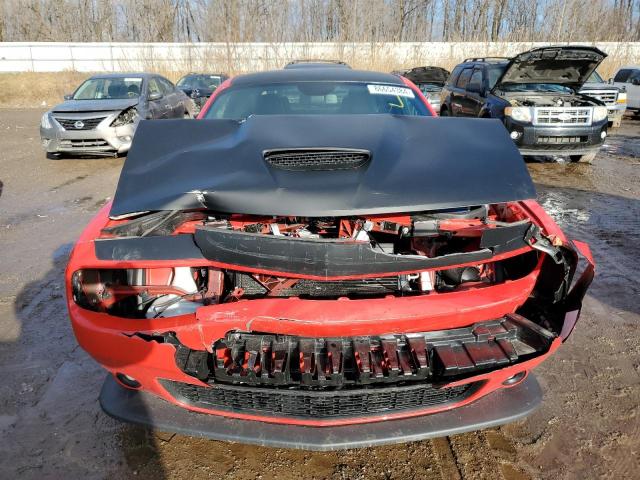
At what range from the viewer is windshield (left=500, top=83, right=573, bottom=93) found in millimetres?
8602

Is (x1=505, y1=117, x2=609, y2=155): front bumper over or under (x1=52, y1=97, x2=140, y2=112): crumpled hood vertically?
under

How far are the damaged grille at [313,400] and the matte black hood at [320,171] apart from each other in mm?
709

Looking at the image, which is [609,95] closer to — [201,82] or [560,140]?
[560,140]

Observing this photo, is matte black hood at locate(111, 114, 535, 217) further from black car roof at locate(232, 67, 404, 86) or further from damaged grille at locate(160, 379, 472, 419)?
black car roof at locate(232, 67, 404, 86)

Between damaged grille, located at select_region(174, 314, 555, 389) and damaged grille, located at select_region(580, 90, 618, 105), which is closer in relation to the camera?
damaged grille, located at select_region(174, 314, 555, 389)

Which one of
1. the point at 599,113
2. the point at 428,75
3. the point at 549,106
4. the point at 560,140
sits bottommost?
the point at 560,140

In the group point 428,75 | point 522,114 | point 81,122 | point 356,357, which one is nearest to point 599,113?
point 522,114

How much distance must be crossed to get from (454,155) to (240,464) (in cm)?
174

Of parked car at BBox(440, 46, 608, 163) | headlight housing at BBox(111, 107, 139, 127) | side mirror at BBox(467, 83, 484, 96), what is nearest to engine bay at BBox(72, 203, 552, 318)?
parked car at BBox(440, 46, 608, 163)

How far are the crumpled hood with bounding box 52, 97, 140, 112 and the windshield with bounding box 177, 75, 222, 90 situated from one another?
666cm

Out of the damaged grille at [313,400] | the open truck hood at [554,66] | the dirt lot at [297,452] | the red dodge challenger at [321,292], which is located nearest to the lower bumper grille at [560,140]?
the open truck hood at [554,66]

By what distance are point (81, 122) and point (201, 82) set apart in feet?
25.9

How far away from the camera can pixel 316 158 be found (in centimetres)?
217

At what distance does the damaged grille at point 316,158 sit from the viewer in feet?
7.03
